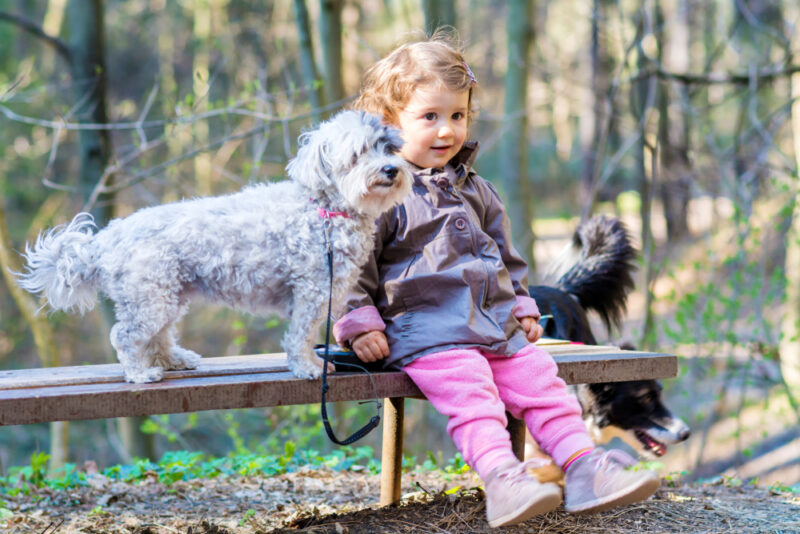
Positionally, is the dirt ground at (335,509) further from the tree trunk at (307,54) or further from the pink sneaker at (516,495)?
the tree trunk at (307,54)

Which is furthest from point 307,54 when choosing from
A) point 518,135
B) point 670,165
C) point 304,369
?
point 670,165

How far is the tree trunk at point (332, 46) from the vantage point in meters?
6.36

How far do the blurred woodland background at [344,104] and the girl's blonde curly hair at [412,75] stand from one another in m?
0.66

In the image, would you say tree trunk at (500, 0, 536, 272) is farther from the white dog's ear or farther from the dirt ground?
the white dog's ear

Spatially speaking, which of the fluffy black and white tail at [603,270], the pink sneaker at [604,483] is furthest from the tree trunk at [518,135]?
the pink sneaker at [604,483]

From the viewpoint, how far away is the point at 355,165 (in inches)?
101

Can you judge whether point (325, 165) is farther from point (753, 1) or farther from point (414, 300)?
point (753, 1)

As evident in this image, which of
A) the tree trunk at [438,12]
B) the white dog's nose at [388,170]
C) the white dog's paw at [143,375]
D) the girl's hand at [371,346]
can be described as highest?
the tree trunk at [438,12]

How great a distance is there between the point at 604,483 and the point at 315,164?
56.5 inches

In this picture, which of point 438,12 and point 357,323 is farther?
point 438,12

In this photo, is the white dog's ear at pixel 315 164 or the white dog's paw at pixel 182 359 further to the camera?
the white dog's paw at pixel 182 359

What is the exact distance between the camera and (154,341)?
2.73 metres

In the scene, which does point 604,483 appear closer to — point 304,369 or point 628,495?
point 628,495

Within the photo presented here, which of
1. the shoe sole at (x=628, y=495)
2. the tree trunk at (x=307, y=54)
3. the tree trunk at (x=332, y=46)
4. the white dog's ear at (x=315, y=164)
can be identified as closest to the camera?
the shoe sole at (x=628, y=495)
